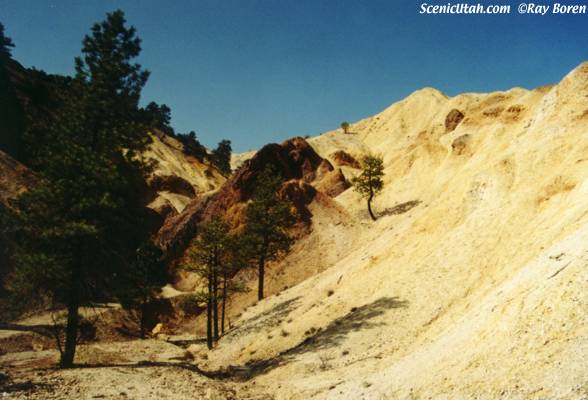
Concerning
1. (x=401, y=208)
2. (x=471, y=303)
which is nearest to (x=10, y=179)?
A: (x=401, y=208)

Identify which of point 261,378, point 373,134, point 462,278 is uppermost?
point 373,134

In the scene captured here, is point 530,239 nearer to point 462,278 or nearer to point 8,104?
point 462,278

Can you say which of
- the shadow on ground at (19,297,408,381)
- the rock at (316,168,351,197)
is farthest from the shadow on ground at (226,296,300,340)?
the rock at (316,168,351,197)

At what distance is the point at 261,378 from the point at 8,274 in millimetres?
28819

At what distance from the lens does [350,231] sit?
4991 cm

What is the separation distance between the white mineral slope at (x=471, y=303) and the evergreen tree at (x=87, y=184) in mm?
10270

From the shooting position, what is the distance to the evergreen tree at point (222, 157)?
108m

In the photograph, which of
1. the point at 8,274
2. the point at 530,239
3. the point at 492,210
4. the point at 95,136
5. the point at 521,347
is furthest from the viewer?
the point at 8,274

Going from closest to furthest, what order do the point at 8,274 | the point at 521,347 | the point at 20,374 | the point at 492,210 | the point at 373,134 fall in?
the point at 521,347 → the point at 20,374 → the point at 492,210 → the point at 8,274 → the point at 373,134

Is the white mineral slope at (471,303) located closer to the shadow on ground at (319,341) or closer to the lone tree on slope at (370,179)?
the shadow on ground at (319,341)

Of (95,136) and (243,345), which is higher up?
(95,136)

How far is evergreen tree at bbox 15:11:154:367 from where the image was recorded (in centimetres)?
1744

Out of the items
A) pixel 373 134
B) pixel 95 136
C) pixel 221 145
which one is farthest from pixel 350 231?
pixel 373 134

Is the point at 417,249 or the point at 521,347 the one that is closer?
the point at 521,347
